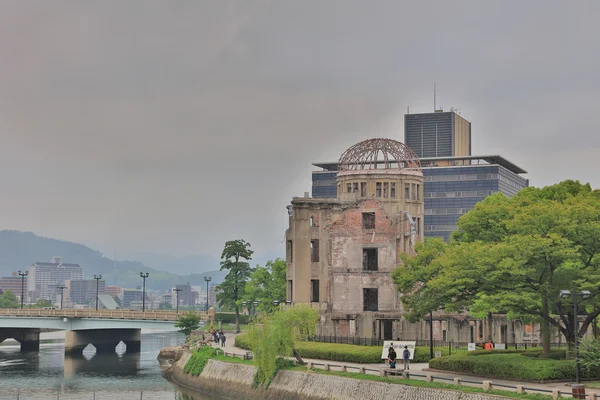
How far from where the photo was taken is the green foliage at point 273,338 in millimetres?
75188

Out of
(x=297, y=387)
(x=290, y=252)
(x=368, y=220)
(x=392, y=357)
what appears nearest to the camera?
(x=392, y=357)

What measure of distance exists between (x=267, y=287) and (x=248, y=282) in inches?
278

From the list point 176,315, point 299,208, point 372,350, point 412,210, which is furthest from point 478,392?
point 176,315

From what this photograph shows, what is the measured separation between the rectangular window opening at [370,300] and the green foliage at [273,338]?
24.5 meters

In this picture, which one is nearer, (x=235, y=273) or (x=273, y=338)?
(x=273, y=338)

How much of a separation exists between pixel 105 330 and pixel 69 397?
72658 millimetres

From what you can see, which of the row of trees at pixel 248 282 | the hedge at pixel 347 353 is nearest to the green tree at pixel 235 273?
the row of trees at pixel 248 282

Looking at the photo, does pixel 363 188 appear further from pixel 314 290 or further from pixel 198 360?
pixel 198 360

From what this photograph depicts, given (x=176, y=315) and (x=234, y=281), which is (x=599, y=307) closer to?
(x=176, y=315)

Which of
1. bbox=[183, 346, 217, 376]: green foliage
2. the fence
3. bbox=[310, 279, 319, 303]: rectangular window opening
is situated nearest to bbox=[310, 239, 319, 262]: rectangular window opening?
bbox=[310, 279, 319, 303]: rectangular window opening

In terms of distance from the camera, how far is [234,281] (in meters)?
166

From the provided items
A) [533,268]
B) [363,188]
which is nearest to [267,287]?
[363,188]

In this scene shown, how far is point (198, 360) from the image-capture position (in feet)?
314

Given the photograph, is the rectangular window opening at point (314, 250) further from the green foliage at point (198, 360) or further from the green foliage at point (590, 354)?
the green foliage at point (590, 354)
